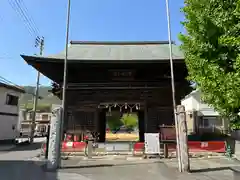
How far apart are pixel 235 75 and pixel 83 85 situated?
12.4 m

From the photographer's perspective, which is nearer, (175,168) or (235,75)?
(235,75)

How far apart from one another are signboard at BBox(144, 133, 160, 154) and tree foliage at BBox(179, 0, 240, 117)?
4734 millimetres

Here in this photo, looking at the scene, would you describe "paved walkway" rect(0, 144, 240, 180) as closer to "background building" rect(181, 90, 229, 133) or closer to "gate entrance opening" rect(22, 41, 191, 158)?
"gate entrance opening" rect(22, 41, 191, 158)

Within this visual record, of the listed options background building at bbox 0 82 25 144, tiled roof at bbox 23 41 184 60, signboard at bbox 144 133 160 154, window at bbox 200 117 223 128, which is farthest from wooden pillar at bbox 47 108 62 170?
window at bbox 200 117 223 128

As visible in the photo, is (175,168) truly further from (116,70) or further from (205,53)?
(116,70)

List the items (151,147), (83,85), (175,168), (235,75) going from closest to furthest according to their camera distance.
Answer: (235,75), (175,168), (151,147), (83,85)

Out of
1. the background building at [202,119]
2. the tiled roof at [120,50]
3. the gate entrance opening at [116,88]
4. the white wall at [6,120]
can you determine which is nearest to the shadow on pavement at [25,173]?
the gate entrance opening at [116,88]

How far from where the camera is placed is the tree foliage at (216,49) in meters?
5.98

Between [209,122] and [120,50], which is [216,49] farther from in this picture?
[209,122]

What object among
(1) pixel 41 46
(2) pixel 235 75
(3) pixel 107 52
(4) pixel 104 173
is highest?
(1) pixel 41 46

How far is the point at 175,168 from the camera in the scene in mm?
9633

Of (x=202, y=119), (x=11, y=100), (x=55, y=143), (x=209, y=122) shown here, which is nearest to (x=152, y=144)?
(x=55, y=143)

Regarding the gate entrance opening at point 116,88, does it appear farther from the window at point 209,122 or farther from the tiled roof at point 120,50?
the window at point 209,122

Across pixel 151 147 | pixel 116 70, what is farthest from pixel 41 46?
pixel 151 147
